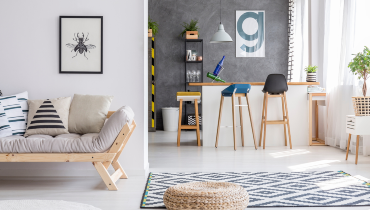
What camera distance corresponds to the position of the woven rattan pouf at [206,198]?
2225 millimetres

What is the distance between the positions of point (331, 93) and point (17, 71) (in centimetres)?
458

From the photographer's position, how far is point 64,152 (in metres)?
3.06

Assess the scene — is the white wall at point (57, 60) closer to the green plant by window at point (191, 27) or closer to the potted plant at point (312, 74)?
the potted plant at point (312, 74)

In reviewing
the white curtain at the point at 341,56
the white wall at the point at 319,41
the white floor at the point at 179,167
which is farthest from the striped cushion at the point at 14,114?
the white wall at the point at 319,41

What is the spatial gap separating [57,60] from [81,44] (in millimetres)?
298

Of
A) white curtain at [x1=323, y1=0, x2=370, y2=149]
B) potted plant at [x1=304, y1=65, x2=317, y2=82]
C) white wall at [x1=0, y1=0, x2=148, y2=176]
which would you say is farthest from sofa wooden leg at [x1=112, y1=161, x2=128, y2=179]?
potted plant at [x1=304, y1=65, x2=317, y2=82]

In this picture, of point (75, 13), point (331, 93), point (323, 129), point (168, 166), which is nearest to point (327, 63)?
point (331, 93)

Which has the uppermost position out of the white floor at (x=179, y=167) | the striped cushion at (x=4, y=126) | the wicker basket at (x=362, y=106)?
the wicker basket at (x=362, y=106)

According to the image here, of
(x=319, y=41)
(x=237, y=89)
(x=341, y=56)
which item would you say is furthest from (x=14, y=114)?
(x=319, y=41)

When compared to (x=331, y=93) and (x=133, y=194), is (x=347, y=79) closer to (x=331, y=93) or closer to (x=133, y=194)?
(x=331, y=93)

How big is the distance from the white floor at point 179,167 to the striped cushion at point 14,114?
512 millimetres

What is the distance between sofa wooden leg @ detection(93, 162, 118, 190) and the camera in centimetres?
307

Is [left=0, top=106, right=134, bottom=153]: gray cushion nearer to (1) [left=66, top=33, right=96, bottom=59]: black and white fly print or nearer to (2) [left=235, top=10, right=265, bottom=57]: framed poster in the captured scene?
(1) [left=66, top=33, right=96, bottom=59]: black and white fly print

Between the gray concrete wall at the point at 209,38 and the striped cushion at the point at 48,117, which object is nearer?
the striped cushion at the point at 48,117
